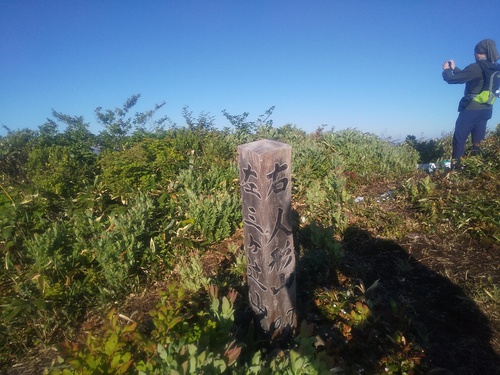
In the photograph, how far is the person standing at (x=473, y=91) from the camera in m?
5.55

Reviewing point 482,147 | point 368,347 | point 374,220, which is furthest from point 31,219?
point 482,147

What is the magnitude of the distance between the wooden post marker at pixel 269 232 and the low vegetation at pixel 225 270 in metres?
0.24

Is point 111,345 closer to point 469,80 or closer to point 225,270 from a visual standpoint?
point 225,270

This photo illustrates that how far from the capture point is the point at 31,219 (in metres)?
4.25

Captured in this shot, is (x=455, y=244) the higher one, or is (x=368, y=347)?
(x=455, y=244)

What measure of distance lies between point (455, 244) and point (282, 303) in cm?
261

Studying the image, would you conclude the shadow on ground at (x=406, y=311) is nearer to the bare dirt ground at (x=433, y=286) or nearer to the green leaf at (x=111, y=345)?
the bare dirt ground at (x=433, y=286)

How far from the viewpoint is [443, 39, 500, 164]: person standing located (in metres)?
5.55

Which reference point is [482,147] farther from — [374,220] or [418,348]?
[418,348]

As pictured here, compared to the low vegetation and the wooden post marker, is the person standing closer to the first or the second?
the low vegetation

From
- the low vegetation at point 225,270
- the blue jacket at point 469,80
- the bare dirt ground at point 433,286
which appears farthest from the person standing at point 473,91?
the bare dirt ground at point 433,286

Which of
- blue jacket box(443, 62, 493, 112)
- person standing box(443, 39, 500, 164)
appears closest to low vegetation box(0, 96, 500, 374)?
person standing box(443, 39, 500, 164)

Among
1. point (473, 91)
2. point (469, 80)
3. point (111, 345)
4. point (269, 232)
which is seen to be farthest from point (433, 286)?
point (469, 80)

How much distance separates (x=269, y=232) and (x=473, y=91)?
5749mm
